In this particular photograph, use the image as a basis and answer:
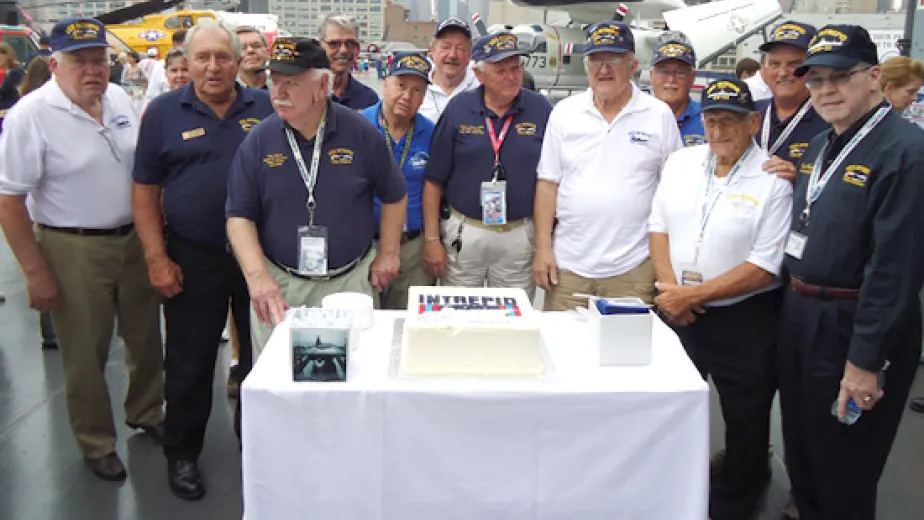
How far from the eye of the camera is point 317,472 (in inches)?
64.6

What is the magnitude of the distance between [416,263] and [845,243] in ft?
5.89

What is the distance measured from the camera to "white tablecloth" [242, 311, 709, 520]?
63.7 inches

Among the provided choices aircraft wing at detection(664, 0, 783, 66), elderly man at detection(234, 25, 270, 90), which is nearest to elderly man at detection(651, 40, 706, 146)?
elderly man at detection(234, 25, 270, 90)

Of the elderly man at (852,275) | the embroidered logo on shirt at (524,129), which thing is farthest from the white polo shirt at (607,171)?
the elderly man at (852,275)

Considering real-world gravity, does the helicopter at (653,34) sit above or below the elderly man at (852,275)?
above

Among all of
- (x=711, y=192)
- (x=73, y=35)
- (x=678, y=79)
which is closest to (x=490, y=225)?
(x=711, y=192)

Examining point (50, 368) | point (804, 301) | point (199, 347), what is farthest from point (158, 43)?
point (804, 301)

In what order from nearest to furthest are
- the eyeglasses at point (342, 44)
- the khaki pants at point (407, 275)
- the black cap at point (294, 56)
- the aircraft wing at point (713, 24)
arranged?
the black cap at point (294, 56) → the khaki pants at point (407, 275) → the eyeglasses at point (342, 44) → the aircraft wing at point (713, 24)

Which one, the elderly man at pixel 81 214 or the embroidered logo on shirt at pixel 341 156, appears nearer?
the embroidered logo on shirt at pixel 341 156

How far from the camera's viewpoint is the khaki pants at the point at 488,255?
3.03 metres

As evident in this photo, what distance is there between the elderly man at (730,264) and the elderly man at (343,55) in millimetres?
2154

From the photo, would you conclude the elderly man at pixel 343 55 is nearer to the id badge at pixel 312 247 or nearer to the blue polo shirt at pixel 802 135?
the id badge at pixel 312 247

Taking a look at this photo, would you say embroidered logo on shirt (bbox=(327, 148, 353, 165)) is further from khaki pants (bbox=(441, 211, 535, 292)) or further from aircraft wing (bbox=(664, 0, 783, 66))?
aircraft wing (bbox=(664, 0, 783, 66))

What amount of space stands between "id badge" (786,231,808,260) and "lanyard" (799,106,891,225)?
0.14 ft
